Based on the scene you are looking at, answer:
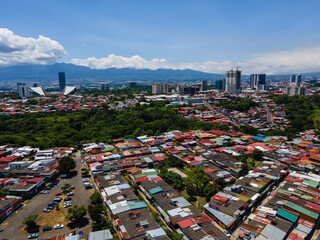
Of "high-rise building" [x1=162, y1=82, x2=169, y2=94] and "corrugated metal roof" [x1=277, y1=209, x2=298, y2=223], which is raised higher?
"high-rise building" [x1=162, y1=82, x2=169, y2=94]

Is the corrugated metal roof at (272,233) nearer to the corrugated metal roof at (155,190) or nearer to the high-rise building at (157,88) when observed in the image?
the corrugated metal roof at (155,190)

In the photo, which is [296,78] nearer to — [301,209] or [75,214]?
[301,209]

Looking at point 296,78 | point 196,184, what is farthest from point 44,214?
point 296,78

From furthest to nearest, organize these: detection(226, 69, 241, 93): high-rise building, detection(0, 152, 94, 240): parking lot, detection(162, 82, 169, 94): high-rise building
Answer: detection(162, 82, 169, 94): high-rise building
detection(226, 69, 241, 93): high-rise building
detection(0, 152, 94, 240): parking lot

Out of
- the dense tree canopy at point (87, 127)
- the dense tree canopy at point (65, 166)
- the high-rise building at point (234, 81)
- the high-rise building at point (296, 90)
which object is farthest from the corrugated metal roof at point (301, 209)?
the high-rise building at point (234, 81)

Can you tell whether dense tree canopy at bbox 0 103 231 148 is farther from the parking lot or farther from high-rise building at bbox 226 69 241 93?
high-rise building at bbox 226 69 241 93

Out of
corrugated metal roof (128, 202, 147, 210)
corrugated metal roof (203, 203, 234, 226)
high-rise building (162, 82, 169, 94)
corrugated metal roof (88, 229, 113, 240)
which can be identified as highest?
high-rise building (162, 82, 169, 94)

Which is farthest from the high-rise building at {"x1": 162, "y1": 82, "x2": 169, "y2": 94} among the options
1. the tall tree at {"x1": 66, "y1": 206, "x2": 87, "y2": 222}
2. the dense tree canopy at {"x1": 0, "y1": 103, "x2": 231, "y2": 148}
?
the tall tree at {"x1": 66, "y1": 206, "x2": 87, "y2": 222}

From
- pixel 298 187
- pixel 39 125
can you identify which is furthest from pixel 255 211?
pixel 39 125

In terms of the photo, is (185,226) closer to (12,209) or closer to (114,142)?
(12,209)
